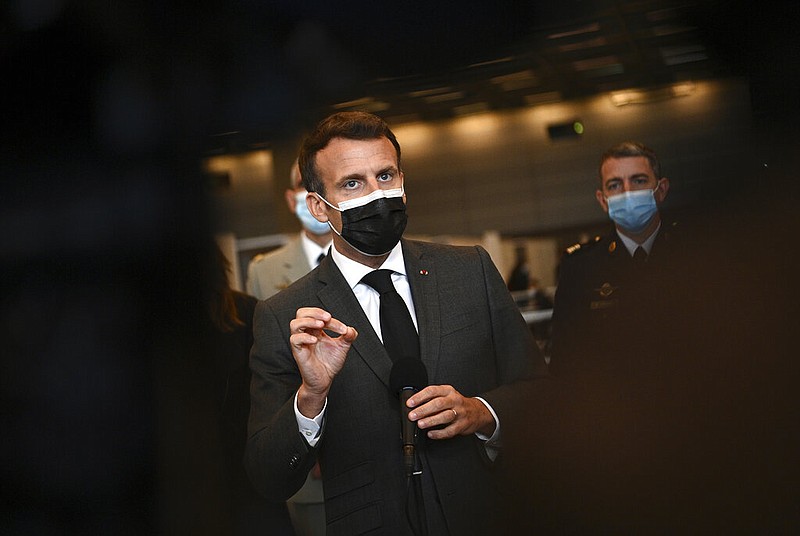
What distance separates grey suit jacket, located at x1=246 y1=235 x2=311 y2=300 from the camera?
8.25 ft

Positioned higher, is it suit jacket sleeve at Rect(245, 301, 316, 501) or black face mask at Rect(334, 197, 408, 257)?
black face mask at Rect(334, 197, 408, 257)

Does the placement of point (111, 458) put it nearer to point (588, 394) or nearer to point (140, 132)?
point (140, 132)

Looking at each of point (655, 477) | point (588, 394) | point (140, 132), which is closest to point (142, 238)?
point (140, 132)

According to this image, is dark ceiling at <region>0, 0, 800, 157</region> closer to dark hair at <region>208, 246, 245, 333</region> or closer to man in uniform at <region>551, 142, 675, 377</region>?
man in uniform at <region>551, 142, 675, 377</region>

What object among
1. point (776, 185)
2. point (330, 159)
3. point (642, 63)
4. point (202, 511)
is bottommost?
point (202, 511)

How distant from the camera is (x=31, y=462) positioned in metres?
2.73

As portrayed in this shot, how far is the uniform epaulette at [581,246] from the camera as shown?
2.22m

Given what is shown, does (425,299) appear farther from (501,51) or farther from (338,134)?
(501,51)

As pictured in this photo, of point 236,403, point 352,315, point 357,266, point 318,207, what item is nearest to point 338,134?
point 318,207

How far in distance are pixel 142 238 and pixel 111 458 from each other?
70cm

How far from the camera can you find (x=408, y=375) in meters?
1.92

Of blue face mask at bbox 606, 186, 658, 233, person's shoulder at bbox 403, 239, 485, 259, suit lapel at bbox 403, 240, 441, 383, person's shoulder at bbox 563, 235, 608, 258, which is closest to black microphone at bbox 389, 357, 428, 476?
suit lapel at bbox 403, 240, 441, 383

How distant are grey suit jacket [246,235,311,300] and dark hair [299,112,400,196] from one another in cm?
44

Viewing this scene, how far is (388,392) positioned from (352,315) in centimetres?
21
